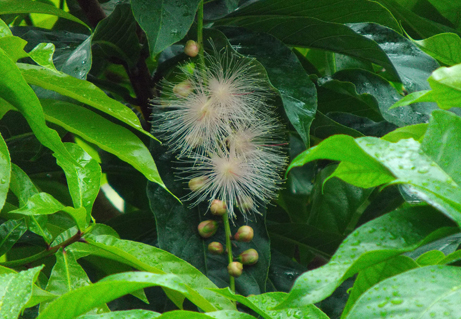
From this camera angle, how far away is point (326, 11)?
2.54 ft

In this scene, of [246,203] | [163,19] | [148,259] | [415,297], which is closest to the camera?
[415,297]

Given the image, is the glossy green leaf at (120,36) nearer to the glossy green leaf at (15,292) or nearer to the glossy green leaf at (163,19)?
the glossy green leaf at (163,19)

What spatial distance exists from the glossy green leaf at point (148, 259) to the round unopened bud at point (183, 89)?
0.30m

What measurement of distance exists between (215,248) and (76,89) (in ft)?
1.00

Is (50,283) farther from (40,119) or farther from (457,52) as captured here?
(457,52)

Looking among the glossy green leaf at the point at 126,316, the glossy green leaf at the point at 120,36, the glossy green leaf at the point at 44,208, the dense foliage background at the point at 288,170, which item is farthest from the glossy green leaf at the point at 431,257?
the glossy green leaf at the point at 120,36

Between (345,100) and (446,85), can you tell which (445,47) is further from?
(345,100)

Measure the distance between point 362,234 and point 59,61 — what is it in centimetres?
54

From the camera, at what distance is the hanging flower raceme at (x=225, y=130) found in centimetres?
73

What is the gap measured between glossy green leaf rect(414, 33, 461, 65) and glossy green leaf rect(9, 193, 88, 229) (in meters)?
0.40

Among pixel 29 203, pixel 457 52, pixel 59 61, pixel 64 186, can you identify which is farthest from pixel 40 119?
pixel 64 186

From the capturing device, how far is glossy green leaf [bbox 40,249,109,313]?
19.3 inches

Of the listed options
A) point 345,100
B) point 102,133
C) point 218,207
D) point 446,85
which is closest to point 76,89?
point 102,133

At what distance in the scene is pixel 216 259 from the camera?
719 mm
